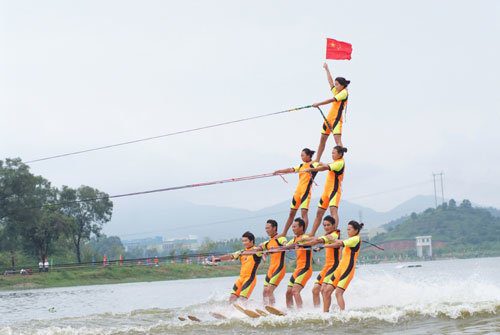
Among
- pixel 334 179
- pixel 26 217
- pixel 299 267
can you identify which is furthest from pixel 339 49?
pixel 26 217

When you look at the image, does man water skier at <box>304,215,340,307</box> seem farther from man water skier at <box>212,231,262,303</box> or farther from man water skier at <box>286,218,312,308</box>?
man water skier at <box>212,231,262,303</box>

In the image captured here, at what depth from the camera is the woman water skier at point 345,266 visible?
17359 millimetres

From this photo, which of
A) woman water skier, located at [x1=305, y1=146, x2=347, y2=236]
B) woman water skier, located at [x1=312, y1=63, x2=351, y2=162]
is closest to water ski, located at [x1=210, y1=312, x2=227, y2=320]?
woman water skier, located at [x1=305, y1=146, x2=347, y2=236]

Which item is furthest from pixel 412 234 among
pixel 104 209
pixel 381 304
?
pixel 381 304

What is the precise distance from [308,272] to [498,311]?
13.5 feet

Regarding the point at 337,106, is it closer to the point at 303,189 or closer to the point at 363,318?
the point at 303,189

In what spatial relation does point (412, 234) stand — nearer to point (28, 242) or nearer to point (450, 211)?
point (450, 211)

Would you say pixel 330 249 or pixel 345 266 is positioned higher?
pixel 330 249

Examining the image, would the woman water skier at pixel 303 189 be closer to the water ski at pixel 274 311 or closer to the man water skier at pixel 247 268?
the man water skier at pixel 247 268

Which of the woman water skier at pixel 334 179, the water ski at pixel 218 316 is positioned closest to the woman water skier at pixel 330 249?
the woman water skier at pixel 334 179

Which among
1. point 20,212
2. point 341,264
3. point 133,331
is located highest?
point 20,212

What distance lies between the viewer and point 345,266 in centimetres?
1741

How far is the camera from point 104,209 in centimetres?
8106

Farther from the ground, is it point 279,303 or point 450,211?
point 450,211
